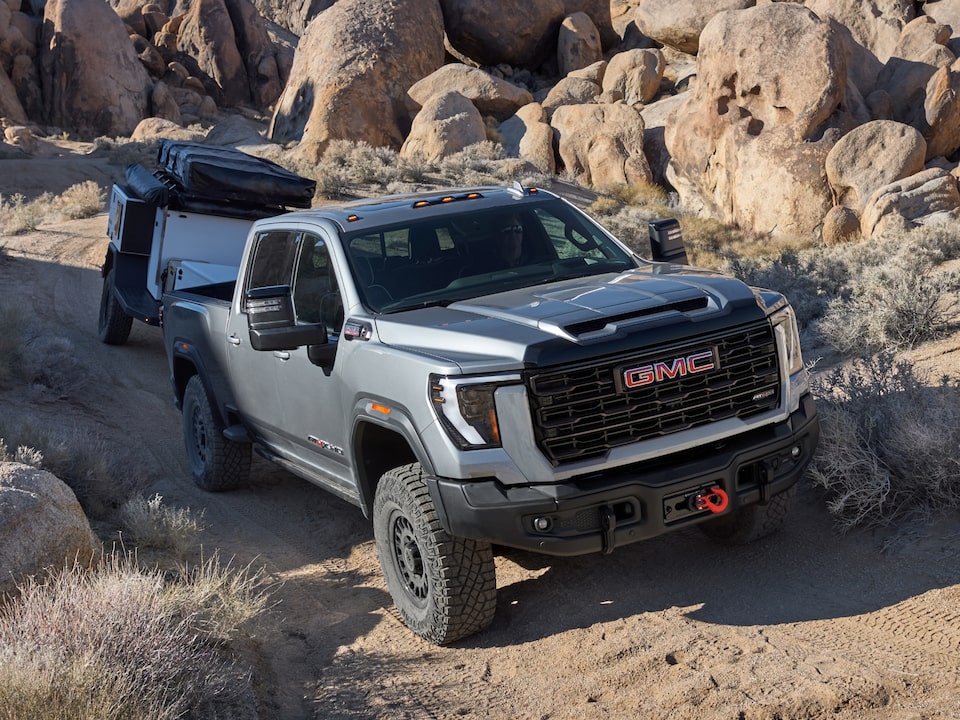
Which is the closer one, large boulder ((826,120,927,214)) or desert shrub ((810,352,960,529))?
desert shrub ((810,352,960,529))

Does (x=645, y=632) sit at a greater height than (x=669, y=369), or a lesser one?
lesser

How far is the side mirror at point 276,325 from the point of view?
17.5 feet

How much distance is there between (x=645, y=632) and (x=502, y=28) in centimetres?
2881

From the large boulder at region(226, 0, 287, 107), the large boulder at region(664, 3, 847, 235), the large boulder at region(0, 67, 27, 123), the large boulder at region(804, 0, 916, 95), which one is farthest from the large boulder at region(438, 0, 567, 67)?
the large boulder at region(226, 0, 287, 107)

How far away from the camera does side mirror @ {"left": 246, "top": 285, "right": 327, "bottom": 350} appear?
5336 mm

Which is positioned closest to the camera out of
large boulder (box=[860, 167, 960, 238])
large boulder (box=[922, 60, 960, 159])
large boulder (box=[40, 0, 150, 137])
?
large boulder (box=[860, 167, 960, 238])

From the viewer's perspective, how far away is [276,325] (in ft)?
17.8

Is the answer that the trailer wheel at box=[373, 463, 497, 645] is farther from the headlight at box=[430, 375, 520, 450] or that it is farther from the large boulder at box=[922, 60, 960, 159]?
the large boulder at box=[922, 60, 960, 159]

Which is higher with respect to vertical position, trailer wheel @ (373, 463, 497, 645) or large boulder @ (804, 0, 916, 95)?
large boulder @ (804, 0, 916, 95)

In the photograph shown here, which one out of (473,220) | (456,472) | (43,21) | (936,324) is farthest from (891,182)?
(43,21)

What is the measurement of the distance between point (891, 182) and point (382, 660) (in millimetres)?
15118

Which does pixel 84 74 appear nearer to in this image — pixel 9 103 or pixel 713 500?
pixel 9 103

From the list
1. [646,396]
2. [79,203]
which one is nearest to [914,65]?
[79,203]

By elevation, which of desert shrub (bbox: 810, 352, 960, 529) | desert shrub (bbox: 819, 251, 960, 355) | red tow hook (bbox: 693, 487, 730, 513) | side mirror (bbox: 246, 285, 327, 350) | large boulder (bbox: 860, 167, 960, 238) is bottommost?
large boulder (bbox: 860, 167, 960, 238)
